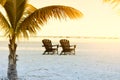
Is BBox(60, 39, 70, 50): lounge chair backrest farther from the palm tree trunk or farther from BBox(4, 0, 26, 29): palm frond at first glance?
BBox(4, 0, 26, 29): palm frond

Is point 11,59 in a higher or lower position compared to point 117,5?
lower

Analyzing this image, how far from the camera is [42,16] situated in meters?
10.1

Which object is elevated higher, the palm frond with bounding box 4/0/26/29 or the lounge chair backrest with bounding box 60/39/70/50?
the palm frond with bounding box 4/0/26/29

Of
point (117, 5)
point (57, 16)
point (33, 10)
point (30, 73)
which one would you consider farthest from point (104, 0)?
point (30, 73)

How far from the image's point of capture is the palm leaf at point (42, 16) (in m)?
9.80

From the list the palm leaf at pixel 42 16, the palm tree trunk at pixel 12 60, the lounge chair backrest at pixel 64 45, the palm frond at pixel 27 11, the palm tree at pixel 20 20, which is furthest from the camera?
the lounge chair backrest at pixel 64 45

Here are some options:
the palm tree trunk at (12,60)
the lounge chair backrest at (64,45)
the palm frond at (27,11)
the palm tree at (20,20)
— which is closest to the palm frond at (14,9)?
the palm tree at (20,20)

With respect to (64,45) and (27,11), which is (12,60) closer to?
(27,11)

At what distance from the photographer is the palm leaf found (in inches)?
386

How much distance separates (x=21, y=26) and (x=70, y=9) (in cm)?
154

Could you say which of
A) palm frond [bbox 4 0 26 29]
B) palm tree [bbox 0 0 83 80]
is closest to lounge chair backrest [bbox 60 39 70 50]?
palm tree [bbox 0 0 83 80]

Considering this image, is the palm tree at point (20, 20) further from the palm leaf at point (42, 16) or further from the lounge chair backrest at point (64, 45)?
the lounge chair backrest at point (64, 45)

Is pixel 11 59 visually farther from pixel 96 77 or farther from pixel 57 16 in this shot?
pixel 96 77

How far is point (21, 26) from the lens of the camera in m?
10.6
